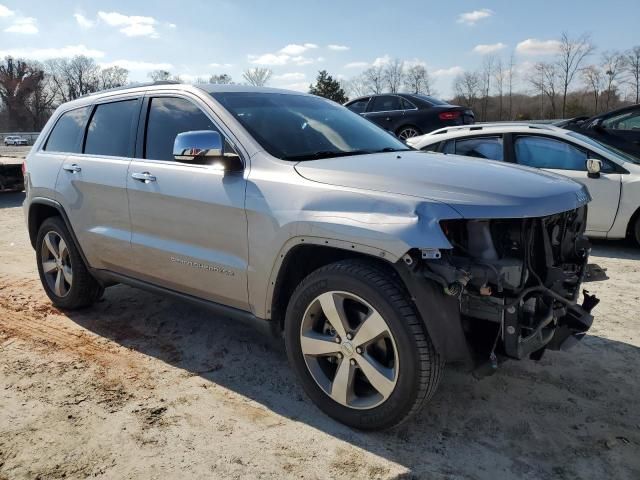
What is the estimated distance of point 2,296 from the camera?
5340 mm

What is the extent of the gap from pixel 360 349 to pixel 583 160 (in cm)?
510

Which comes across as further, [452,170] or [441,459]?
[452,170]

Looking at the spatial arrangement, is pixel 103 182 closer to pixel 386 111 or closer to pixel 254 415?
pixel 254 415

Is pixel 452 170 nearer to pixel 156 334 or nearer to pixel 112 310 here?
pixel 156 334

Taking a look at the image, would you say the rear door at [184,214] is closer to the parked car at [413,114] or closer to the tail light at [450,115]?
the parked car at [413,114]

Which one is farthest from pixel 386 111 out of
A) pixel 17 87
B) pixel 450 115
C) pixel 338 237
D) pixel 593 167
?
pixel 17 87

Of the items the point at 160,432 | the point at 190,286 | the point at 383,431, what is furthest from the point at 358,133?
the point at 160,432

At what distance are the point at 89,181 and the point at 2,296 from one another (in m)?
1.98

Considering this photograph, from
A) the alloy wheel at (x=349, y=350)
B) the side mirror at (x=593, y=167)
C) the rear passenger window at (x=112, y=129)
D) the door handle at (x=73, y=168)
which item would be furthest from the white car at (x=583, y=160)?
the door handle at (x=73, y=168)

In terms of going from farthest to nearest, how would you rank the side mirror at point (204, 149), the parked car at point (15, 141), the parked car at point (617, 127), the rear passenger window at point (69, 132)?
the parked car at point (15, 141), the parked car at point (617, 127), the rear passenger window at point (69, 132), the side mirror at point (204, 149)

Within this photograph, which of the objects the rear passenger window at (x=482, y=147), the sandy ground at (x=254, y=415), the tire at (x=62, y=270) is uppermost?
the rear passenger window at (x=482, y=147)

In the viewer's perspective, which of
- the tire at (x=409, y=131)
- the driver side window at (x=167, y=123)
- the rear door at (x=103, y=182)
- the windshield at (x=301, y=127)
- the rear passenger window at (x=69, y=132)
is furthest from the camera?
the tire at (x=409, y=131)

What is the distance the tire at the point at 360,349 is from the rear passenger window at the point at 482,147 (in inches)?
186

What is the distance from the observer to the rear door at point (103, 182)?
4008mm
